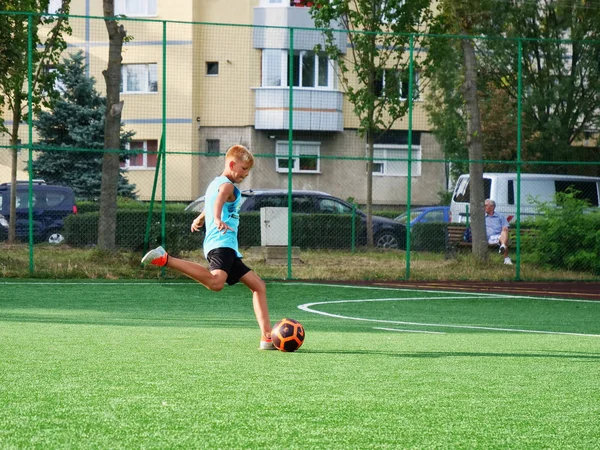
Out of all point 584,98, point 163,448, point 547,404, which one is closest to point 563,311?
point 547,404

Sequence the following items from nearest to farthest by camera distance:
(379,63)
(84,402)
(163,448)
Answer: (163,448)
(84,402)
(379,63)

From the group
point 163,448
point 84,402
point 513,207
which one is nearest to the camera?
point 163,448

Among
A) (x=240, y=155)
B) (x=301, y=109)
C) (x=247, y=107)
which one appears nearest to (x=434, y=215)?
(x=247, y=107)

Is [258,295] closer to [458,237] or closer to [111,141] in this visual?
[111,141]

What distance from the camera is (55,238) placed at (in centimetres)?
2080

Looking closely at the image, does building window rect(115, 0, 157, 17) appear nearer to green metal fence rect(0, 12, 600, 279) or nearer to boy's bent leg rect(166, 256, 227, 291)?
green metal fence rect(0, 12, 600, 279)

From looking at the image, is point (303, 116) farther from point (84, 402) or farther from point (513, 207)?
point (84, 402)

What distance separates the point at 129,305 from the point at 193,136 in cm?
1641

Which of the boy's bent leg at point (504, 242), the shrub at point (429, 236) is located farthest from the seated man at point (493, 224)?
the shrub at point (429, 236)

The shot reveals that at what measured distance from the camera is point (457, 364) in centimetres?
742

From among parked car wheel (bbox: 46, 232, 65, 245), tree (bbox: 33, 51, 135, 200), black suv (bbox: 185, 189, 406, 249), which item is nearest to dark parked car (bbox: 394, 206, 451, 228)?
black suv (bbox: 185, 189, 406, 249)

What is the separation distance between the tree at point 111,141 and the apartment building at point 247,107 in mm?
1440

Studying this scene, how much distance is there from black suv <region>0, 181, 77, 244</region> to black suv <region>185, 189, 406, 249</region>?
3.02 meters

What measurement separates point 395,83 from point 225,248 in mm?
18284
